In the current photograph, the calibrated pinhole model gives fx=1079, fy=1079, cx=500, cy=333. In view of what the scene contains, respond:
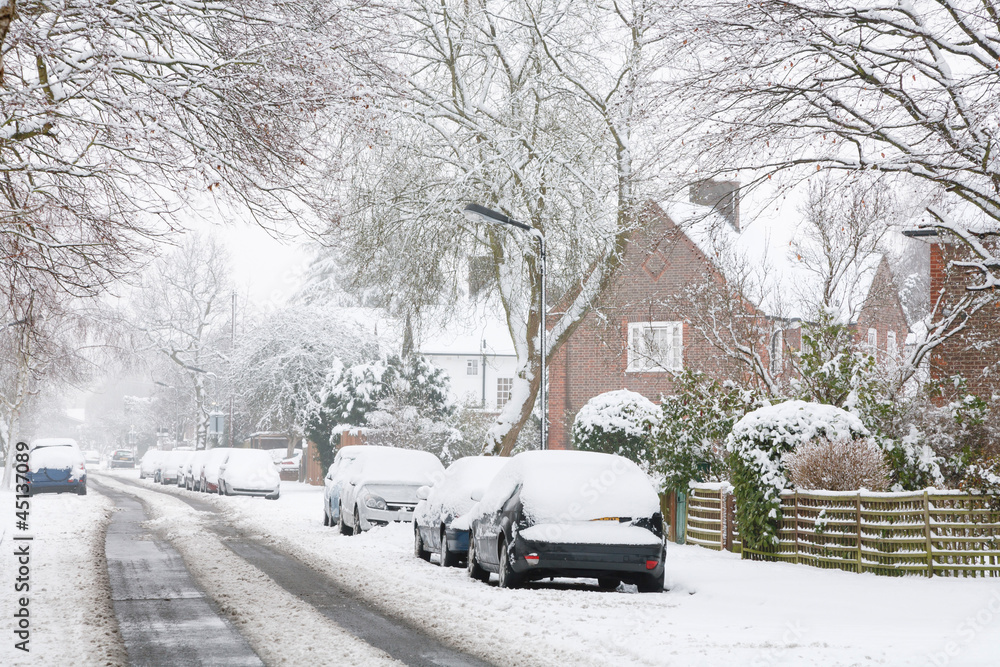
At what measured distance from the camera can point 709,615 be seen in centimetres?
1084

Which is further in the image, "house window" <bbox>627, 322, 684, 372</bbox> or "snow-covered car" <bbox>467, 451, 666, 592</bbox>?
"house window" <bbox>627, 322, 684, 372</bbox>

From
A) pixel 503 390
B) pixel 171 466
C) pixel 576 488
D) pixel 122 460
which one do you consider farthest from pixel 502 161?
pixel 122 460

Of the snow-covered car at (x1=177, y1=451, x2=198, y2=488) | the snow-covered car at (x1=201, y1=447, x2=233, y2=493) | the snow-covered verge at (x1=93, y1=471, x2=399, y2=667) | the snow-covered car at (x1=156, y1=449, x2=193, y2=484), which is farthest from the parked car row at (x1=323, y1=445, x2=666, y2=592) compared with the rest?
the snow-covered car at (x1=156, y1=449, x2=193, y2=484)

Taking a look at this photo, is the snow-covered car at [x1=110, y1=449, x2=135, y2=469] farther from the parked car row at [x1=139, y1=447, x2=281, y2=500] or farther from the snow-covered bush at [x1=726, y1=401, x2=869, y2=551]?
the snow-covered bush at [x1=726, y1=401, x2=869, y2=551]

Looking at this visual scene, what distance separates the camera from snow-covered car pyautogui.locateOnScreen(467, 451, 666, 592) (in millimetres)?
12328

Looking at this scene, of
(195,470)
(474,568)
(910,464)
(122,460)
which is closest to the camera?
(474,568)

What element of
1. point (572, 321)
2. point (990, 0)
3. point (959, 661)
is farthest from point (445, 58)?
point (959, 661)

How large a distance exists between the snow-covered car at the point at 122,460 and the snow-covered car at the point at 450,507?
8426 centimetres

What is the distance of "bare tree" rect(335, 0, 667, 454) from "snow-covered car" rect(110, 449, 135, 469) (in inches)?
3091

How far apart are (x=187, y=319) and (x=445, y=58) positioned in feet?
146

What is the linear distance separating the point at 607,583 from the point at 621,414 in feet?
29.7

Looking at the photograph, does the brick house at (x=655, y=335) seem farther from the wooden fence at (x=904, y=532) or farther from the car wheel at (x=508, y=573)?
the car wheel at (x=508, y=573)

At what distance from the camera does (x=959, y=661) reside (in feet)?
26.7

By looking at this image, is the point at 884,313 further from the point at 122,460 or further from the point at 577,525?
the point at 122,460
